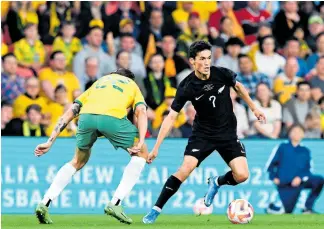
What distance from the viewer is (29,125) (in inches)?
609

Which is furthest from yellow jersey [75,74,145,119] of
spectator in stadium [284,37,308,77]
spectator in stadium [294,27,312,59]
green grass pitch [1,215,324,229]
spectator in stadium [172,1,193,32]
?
spectator in stadium [294,27,312,59]

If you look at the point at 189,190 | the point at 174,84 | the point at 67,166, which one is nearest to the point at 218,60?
the point at 174,84

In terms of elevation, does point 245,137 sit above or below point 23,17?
below

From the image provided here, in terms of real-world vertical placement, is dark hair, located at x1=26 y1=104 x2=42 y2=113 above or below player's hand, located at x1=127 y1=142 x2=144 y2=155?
above

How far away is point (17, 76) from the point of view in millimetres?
16219

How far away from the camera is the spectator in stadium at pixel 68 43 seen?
55.8ft

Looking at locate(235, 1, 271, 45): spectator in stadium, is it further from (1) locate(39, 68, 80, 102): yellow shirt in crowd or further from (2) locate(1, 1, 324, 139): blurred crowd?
(1) locate(39, 68, 80, 102): yellow shirt in crowd

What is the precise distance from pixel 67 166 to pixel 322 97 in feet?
22.2

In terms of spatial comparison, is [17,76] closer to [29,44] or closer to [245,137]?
[29,44]

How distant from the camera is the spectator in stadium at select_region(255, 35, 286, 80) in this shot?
58.2 feet

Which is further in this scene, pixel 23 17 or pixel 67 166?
pixel 23 17

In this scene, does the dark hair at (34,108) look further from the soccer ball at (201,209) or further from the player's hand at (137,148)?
the player's hand at (137,148)

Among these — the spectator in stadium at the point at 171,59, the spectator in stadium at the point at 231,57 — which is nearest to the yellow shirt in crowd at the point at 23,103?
the spectator in stadium at the point at 171,59

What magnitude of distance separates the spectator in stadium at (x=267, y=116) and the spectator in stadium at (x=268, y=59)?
1010mm
